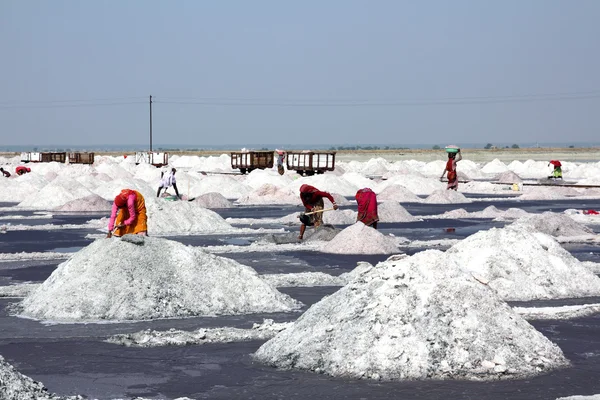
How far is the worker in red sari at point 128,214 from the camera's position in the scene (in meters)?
13.5

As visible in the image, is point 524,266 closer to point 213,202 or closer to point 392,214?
point 392,214

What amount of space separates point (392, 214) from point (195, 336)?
15248 millimetres

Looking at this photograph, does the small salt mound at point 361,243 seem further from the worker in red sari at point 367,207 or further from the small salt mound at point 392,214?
the small salt mound at point 392,214

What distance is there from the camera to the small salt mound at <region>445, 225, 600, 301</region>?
41.4 feet

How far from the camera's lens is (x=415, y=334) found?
27.2ft

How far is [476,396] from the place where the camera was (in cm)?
752

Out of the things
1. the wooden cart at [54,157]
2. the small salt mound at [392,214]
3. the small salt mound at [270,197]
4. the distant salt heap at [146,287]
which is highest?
the distant salt heap at [146,287]

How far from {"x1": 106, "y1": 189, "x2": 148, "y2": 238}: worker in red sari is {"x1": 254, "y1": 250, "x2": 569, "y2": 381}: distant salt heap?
5.06 metres

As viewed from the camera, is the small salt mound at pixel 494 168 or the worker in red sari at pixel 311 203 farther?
the small salt mound at pixel 494 168

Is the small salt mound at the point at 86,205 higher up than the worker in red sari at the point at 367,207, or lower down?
lower down

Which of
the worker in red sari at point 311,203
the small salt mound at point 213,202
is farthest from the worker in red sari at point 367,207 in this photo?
the small salt mound at point 213,202

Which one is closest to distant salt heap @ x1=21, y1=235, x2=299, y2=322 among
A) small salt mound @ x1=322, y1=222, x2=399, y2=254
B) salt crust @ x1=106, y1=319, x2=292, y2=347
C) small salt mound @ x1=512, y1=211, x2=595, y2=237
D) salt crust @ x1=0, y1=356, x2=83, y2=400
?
salt crust @ x1=106, y1=319, x2=292, y2=347

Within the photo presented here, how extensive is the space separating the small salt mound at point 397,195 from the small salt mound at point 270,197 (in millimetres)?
2871

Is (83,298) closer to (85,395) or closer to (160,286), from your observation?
(160,286)
